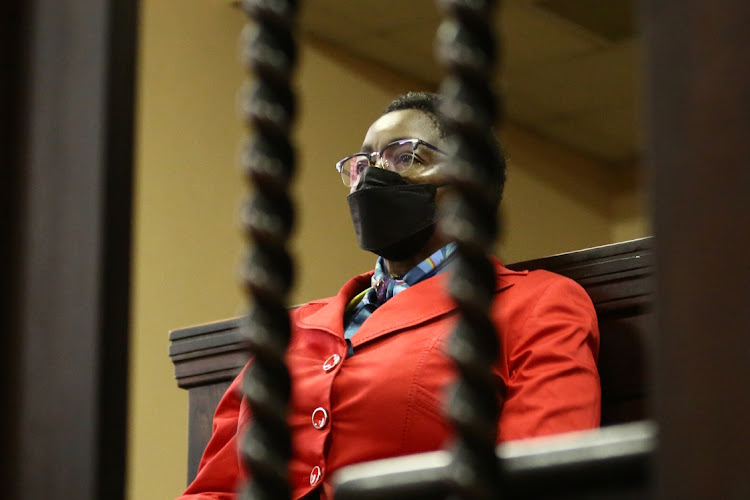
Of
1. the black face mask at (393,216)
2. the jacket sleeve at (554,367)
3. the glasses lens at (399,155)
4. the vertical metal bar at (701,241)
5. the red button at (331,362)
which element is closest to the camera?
the vertical metal bar at (701,241)

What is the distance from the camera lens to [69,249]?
429 mm

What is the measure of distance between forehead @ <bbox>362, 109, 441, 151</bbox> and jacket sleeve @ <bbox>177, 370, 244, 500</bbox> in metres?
0.55

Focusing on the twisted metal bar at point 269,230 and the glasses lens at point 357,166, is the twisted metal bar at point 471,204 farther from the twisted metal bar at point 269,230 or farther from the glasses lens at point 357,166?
the glasses lens at point 357,166

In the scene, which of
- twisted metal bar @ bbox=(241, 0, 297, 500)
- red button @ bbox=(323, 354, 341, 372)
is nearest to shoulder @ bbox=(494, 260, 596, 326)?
red button @ bbox=(323, 354, 341, 372)

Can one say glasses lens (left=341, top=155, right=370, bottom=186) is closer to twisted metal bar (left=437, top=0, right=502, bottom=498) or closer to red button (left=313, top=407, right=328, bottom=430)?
red button (left=313, top=407, right=328, bottom=430)

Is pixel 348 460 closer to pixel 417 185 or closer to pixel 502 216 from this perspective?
pixel 417 185

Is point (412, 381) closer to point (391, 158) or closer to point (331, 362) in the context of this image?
point (331, 362)

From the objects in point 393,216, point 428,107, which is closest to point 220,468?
point 393,216

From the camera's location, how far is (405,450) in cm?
146

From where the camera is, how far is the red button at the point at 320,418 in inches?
60.1

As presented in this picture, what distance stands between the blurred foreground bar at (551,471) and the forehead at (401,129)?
1631 mm

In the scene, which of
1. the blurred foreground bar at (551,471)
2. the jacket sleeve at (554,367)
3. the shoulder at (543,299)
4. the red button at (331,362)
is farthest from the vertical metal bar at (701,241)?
the red button at (331,362)

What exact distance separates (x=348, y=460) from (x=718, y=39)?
4.05 ft

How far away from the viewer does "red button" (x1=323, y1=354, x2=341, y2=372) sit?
1.59 metres
